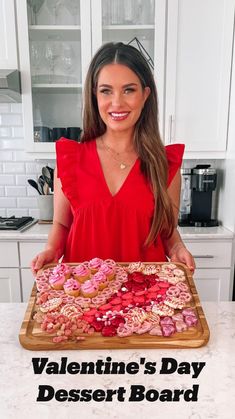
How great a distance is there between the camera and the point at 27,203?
2.20 metres

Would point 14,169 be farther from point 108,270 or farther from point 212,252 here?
point 108,270

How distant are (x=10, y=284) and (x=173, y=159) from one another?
3.81 ft

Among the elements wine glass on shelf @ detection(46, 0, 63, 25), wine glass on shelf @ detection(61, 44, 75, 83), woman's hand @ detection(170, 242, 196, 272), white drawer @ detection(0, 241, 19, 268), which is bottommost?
white drawer @ detection(0, 241, 19, 268)

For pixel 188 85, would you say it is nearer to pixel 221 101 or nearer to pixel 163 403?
pixel 221 101

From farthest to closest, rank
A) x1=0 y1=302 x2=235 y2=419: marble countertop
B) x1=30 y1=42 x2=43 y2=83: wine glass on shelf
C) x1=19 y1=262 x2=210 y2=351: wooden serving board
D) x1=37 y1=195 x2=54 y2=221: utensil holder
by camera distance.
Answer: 1. x1=37 y1=195 x2=54 y2=221: utensil holder
2. x1=30 y1=42 x2=43 y2=83: wine glass on shelf
3. x1=19 y1=262 x2=210 y2=351: wooden serving board
4. x1=0 y1=302 x2=235 y2=419: marble countertop

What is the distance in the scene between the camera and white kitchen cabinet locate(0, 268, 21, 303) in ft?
5.87

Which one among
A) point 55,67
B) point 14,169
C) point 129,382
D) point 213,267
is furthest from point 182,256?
point 14,169


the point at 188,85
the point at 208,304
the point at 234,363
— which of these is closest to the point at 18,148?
the point at 188,85

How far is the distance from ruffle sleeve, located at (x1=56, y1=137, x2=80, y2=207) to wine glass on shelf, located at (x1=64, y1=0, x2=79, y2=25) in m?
1.02

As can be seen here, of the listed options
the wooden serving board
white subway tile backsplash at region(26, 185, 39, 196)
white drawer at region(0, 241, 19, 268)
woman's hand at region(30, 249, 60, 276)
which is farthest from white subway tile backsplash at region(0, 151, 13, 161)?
the wooden serving board

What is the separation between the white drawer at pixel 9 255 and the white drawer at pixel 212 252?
2.95 ft

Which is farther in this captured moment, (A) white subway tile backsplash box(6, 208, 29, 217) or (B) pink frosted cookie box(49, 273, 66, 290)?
(A) white subway tile backsplash box(6, 208, 29, 217)

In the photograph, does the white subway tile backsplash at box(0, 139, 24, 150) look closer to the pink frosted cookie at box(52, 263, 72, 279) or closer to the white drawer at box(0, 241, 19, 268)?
the white drawer at box(0, 241, 19, 268)

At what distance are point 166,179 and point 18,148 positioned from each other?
4.37 feet
